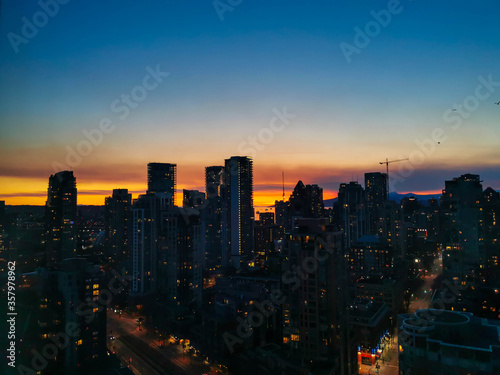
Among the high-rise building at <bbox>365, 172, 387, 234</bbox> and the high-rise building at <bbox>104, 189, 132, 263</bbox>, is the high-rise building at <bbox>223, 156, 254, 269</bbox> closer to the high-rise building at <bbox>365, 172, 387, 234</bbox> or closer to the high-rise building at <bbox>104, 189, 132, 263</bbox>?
the high-rise building at <bbox>104, 189, 132, 263</bbox>

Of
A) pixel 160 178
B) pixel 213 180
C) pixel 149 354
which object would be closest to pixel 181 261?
pixel 149 354

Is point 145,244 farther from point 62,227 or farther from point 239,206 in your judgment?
point 239,206

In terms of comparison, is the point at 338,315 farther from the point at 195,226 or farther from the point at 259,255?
the point at 259,255

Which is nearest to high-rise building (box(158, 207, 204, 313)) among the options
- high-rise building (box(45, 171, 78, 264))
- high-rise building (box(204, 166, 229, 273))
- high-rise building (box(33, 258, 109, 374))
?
high-rise building (box(45, 171, 78, 264))

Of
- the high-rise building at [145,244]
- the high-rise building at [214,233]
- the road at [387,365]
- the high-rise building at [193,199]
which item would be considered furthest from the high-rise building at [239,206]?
the road at [387,365]

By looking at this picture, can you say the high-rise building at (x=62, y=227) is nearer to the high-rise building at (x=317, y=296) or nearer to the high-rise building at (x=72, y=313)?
the high-rise building at (x=72, y=313)

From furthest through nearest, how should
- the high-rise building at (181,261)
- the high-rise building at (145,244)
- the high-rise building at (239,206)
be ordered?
the high-rise building at (239,206) → the high-rise building at (145,244) → the high-rise building at (181,261)
